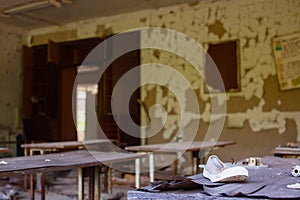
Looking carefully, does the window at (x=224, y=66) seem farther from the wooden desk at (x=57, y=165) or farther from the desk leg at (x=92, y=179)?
the desk leg at (x=92, y=179)

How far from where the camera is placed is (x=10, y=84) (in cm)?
802

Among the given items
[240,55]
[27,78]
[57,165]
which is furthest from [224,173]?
[27,78]

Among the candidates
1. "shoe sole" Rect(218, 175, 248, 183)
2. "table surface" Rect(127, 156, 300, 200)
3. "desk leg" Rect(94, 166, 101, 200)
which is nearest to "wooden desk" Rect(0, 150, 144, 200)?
"desk leg" Rect(94, 166, 101, 200)

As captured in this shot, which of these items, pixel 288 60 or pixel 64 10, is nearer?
pixel 288 60

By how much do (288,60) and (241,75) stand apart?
74 cm

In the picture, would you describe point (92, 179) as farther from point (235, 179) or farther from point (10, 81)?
point (10, 81)

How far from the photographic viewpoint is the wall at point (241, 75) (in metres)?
5.73

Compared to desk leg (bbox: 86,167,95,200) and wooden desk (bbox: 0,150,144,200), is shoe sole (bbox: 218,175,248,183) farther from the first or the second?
desk leg (bbox: 86,167,95,200)

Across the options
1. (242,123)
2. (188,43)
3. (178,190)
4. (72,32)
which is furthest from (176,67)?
(178,190)

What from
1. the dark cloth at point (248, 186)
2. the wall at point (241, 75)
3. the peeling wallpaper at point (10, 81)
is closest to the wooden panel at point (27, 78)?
the peeling wallpaper at point (10, 81)

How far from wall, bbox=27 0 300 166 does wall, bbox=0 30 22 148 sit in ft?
9.46

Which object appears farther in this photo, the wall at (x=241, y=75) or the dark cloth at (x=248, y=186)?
the wall at (x=241, y=75)

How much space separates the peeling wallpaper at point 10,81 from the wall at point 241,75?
113 inches

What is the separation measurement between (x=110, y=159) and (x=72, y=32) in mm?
5236
